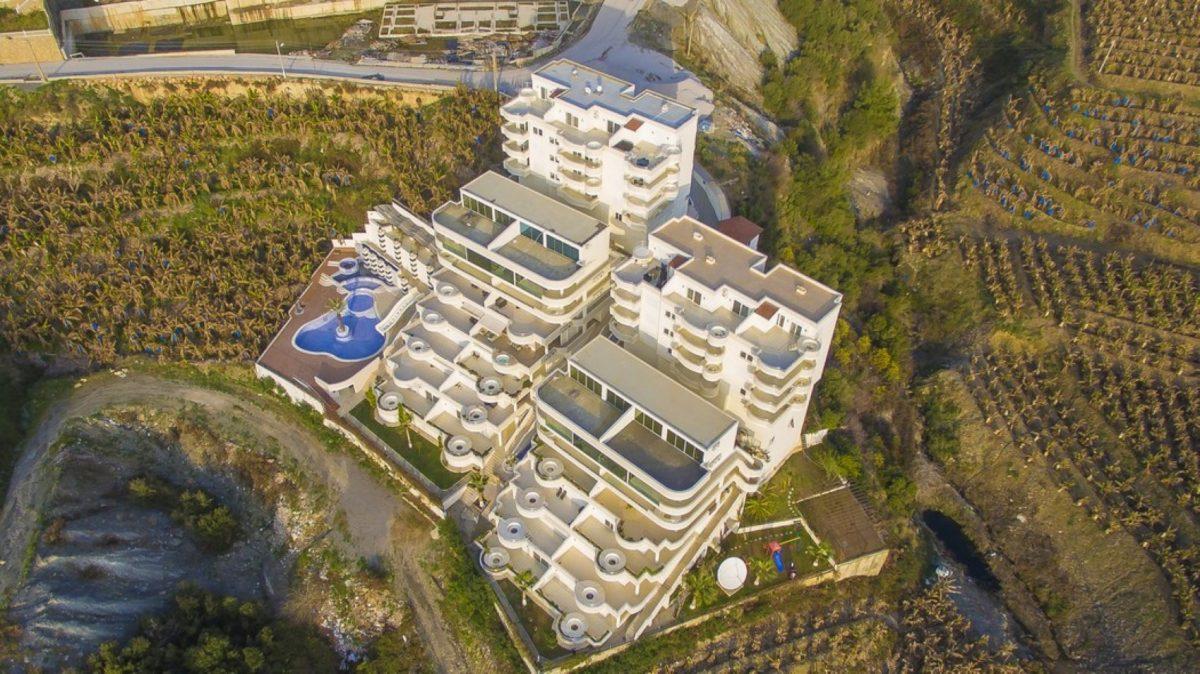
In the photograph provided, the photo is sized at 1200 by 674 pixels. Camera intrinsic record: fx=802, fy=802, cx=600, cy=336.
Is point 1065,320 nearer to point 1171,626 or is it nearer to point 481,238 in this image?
point 1171,626

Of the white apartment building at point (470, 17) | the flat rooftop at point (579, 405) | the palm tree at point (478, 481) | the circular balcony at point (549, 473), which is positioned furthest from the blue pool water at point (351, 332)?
the white apartment building at point (470, 17)

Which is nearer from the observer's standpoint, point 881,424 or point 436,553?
point 436,553

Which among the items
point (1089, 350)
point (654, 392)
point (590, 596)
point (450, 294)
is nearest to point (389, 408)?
point (450, 294)

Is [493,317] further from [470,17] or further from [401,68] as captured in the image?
[470,17]

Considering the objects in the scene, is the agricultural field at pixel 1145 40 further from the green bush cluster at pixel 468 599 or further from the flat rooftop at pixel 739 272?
the green bush cluster at pixel 468 599

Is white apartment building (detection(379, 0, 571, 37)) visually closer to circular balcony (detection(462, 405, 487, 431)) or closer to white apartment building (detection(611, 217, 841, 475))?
white apartment building (detection(611, 217, 841, 475))

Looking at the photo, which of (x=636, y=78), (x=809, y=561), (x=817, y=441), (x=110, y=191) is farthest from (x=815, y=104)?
(x=110, y=191)

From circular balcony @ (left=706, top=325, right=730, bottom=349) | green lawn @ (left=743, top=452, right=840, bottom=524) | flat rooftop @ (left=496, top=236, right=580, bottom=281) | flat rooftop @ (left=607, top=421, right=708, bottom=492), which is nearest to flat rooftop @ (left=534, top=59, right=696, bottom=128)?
flat rooftop @ (left=496, top=236, right=580, bottom=281)
